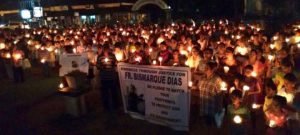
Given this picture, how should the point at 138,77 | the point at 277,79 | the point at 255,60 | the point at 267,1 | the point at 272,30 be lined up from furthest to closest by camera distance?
the point at 267,1, the point at 272,30, the point at 255,60, the point at 138,77, the point at 277,79

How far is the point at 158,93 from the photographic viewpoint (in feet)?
28.7

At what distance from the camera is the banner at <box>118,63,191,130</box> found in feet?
27.2

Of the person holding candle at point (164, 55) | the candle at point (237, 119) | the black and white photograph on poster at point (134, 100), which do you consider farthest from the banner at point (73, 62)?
the candle at point (237, 119)

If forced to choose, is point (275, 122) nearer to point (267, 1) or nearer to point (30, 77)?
point (30, 77)

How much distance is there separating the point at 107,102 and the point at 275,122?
5392 millimetres

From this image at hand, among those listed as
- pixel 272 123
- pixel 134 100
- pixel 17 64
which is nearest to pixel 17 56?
pixel 17 64

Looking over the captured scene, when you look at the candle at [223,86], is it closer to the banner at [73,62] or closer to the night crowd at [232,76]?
the night crowd at [232,76]

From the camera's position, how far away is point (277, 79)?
8453 mm

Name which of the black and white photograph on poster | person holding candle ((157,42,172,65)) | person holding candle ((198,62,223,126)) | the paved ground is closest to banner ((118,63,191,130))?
the black and white photograph on poster

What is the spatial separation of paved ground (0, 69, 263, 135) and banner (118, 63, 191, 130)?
0.28 meters

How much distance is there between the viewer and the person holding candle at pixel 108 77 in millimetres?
10445

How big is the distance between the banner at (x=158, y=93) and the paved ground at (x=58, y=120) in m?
0.28

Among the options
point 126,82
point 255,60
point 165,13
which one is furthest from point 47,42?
point 165,13

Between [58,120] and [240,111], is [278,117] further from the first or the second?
[58,120]
